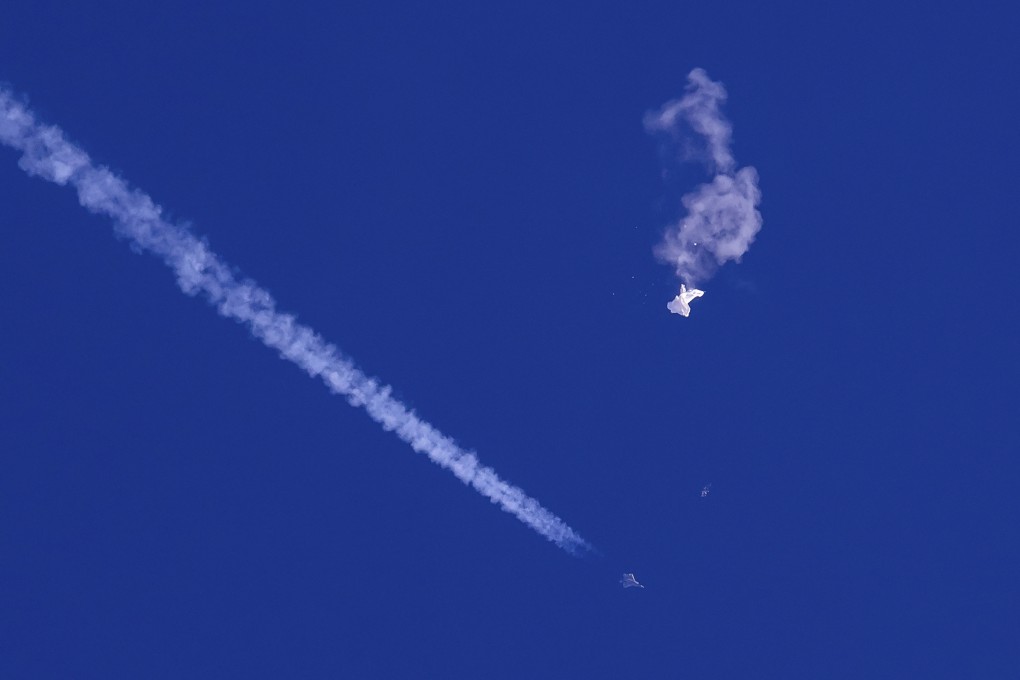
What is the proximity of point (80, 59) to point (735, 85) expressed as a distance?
24.1 meters

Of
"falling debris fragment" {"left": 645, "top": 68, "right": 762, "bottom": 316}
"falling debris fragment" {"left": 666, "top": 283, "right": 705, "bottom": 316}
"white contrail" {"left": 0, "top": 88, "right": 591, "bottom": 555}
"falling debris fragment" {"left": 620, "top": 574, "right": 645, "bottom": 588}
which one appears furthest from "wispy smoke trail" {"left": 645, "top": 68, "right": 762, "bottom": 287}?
"falling debris fragment" {"left": 620, "top": 574, "right": 645, "bottom": 588}

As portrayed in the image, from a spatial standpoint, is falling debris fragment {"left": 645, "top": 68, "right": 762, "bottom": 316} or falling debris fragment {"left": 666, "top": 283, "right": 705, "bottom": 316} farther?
falling debris fragment {"left": 666, "top": 283, "right": 705, "bottom": 316}

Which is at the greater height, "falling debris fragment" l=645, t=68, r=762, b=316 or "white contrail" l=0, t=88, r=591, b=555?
"falling debris fragment" l=645, t=68, r=762, b=316

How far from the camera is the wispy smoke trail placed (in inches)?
1567

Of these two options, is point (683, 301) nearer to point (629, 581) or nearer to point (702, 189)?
point (702, 189)

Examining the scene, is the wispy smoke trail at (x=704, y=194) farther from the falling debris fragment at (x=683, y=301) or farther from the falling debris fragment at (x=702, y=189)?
the falling debris fragment at (x=683, y=301)

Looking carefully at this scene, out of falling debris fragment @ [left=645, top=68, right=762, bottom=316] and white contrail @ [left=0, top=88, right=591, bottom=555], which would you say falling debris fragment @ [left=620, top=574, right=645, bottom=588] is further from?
falling debris fragment @ [left=645, top=68, right=762, bottom=316]

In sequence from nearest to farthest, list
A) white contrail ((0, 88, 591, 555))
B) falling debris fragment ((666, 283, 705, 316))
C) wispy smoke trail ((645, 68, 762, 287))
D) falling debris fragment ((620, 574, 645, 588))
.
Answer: white contrail ((0, 88, 591, 555))
wispy smoke trail ((645, 68, 762, 287))
falling debris fragment ((666, 283, 705, 316))
falling debris fragment ((620, 574, 645, 588))

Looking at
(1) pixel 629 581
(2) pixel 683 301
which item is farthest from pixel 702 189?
(1) pixel 629 581

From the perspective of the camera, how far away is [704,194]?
131 ft

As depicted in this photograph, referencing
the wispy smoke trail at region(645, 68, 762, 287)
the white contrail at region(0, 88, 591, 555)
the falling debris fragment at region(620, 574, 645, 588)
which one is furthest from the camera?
the falling debris fragment at region(620, 574, 645, 588)

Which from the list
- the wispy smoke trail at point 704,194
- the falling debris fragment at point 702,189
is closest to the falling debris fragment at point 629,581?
the falling debris fragment at point 702,189

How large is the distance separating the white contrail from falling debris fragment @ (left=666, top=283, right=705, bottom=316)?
9134mm

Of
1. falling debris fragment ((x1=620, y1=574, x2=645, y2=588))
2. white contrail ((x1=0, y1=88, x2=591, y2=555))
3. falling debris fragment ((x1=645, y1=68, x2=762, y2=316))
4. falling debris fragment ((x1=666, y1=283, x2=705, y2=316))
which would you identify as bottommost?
white contrail ((x1=0, y1=88, x2=591, y2=555))
